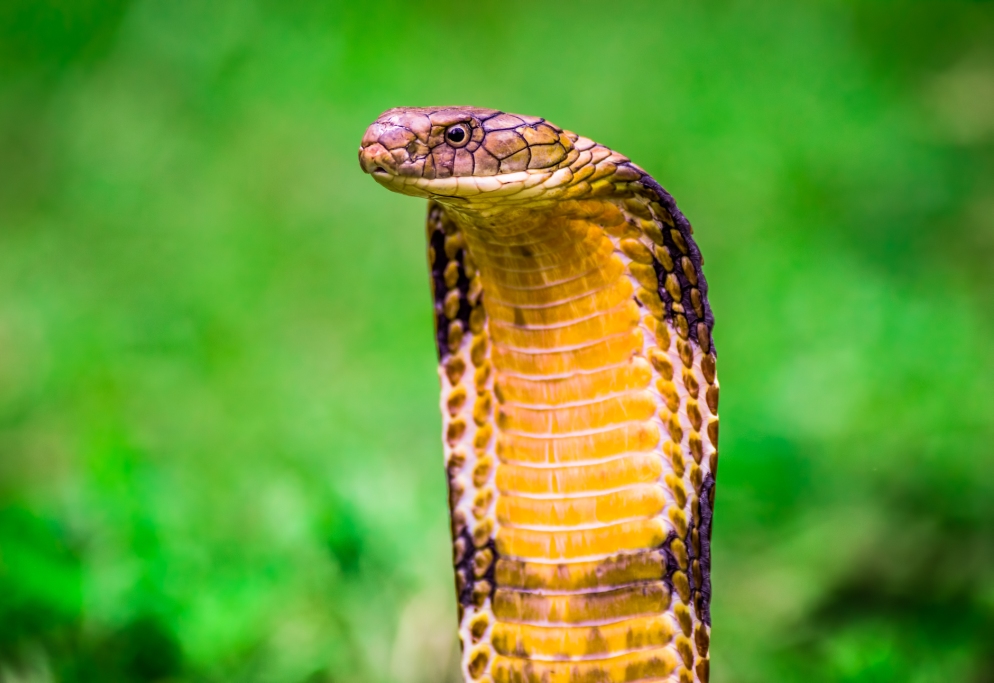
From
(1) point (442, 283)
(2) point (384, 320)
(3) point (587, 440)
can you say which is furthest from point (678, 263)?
(2) point (384, 320)

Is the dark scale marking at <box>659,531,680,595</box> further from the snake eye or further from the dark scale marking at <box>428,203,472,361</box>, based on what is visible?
the snake eye

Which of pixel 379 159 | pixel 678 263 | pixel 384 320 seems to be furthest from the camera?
pixel 384 320

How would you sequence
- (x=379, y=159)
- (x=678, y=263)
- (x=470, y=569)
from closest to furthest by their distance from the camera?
1. (x=379, y=159)
2. (x=678, y=263)
3. (x=470, y=569)

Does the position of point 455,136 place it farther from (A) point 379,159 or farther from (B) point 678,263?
(B) point 678,263

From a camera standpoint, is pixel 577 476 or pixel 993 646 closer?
pixel 577 476

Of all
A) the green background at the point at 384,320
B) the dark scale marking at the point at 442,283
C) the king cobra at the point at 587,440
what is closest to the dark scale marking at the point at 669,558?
the king cobra at the point at 587,440

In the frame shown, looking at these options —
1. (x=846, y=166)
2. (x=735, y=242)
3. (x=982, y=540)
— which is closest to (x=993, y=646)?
(x=982, y=540)

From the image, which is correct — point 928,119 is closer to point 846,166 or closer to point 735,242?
Result: point 846,166
